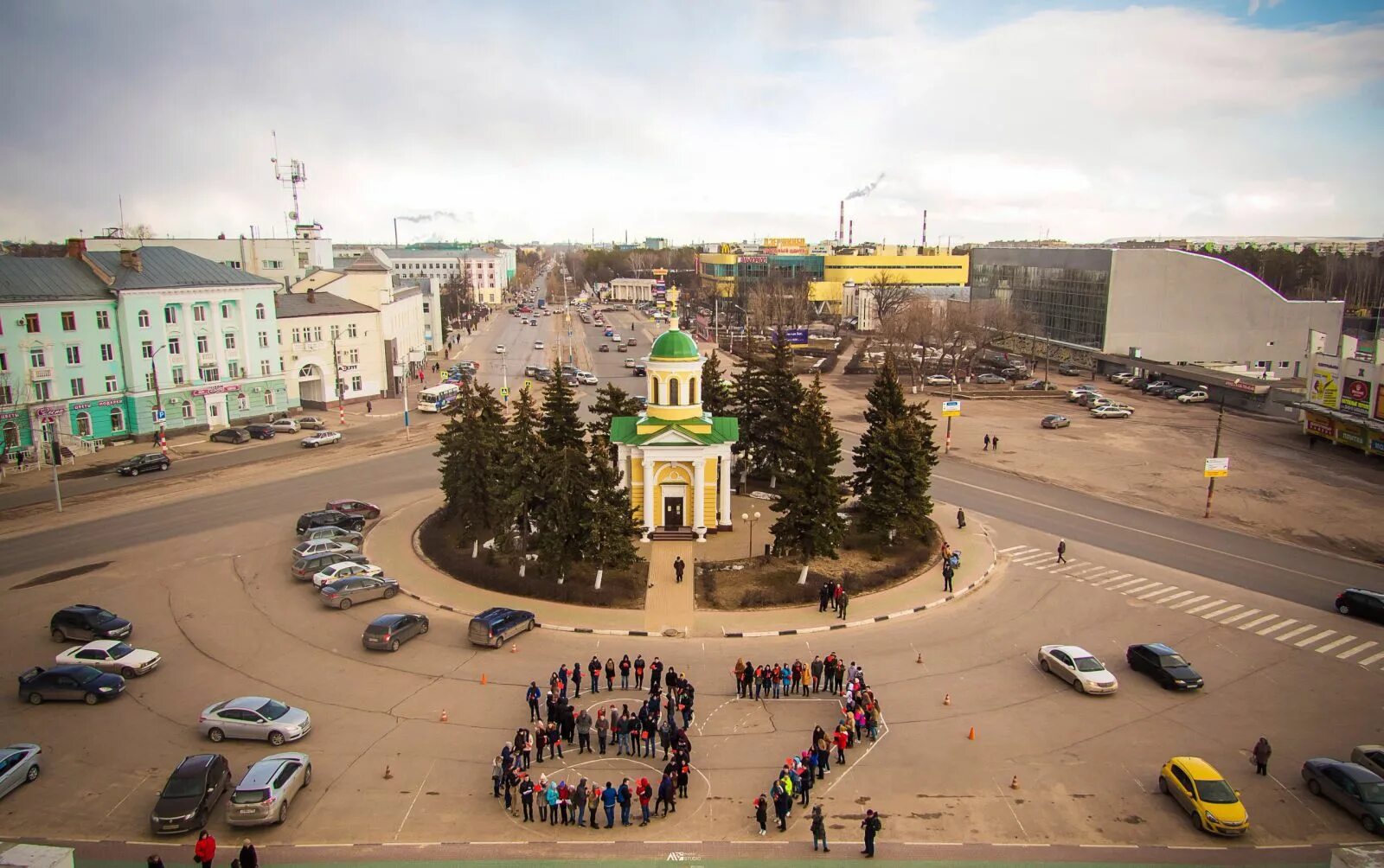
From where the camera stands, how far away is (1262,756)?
20109 mm

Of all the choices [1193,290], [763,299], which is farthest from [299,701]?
[763,299]

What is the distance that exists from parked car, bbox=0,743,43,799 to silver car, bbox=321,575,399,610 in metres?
10.4

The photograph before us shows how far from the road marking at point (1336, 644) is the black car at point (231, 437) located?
191 ft

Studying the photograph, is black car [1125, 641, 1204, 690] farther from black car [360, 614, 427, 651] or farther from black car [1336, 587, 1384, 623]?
black car [360, 614, 427, 651]

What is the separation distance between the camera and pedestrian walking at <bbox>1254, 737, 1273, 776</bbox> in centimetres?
2009

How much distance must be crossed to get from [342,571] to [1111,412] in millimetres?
58706

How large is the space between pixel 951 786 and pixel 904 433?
1836 cm

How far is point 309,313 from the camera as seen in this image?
66.9 meters

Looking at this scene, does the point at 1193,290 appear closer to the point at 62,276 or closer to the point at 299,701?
the point at 299,701

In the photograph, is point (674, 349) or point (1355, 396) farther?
point (1355, 396)

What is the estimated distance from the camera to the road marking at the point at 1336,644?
27203mm

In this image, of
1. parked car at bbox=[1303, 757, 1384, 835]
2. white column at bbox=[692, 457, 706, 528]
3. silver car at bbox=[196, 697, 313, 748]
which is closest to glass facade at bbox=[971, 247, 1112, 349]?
white column at bbox=[692, 457, 706, 528]

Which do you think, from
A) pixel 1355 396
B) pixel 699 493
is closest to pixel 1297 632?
pixel 699 493

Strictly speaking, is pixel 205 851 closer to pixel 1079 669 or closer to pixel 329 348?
pixel 1079 669
